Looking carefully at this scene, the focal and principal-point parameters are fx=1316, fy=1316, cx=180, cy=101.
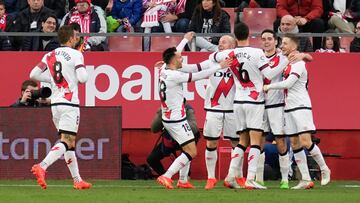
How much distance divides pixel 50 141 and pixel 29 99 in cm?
82

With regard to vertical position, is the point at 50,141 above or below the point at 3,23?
below

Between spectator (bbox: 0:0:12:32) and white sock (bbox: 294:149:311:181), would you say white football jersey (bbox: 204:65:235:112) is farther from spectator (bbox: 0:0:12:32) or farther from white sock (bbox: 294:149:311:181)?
spectator (bbox: 0:0:12:32)

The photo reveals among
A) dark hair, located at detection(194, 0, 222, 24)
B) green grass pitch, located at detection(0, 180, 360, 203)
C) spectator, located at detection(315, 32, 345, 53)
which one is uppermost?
dark hair, located at detection(194, 0, 222, 24)

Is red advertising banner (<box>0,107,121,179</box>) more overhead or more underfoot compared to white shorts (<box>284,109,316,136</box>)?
more underfoot

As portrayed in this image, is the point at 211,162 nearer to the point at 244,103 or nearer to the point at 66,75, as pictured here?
the point at 244,103

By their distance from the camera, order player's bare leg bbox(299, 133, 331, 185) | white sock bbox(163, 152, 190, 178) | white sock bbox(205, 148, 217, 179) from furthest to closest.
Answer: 1. white sock bbox(205, 148, 217, 179)
2. player's bare leg bbox(299, 133, 331, 185)
3. white sock bbox(163, 152, 190, 178)

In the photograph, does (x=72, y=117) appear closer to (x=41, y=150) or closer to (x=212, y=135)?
(x=212, y=135)

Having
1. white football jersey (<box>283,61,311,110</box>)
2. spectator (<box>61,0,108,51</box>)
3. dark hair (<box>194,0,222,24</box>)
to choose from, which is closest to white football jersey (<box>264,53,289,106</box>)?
white football jersey (<box>283,61,311,110</box>)

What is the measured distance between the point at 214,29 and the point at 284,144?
4267mm

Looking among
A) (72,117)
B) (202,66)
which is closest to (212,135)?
(202,66)

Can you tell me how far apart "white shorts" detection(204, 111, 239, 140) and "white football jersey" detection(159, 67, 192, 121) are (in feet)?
2.72

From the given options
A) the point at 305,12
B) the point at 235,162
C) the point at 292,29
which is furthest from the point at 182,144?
the point at 305,12

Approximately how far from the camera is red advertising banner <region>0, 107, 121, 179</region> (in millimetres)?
22703

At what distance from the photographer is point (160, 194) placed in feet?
59.5
